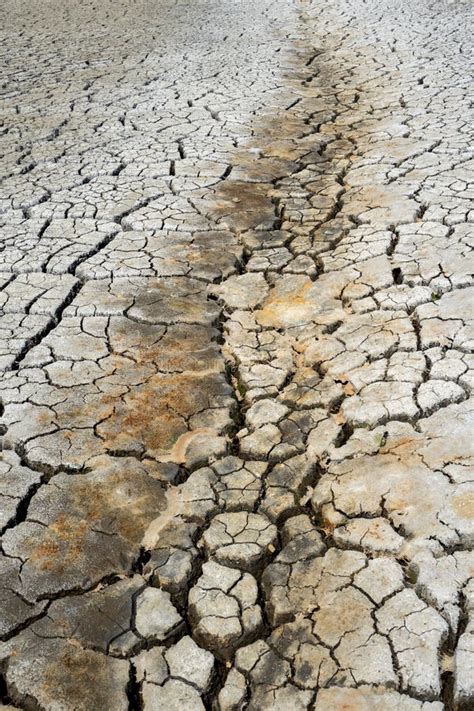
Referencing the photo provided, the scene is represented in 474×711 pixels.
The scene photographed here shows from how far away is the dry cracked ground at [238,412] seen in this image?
5.49 feet

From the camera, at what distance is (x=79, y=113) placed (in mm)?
5449

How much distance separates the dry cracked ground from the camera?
1.67 metres

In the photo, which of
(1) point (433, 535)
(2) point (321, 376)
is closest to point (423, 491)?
(1) point (433, 535)

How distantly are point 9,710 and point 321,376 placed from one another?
1.41 metres

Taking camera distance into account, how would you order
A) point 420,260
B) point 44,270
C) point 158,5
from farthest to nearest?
point 158,5 < point 44,270 < point 420,260

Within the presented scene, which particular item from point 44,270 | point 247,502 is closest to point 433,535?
point 247,502

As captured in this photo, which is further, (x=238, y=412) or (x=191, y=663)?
(x=238, y=412)

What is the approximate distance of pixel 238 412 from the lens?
2486mm

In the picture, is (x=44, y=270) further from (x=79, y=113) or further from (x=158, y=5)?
(x=158, y=5)

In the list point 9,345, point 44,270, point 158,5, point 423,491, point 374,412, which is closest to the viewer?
point 423,491

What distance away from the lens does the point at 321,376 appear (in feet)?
8.45

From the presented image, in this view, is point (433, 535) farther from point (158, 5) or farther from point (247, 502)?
point (158, 5)

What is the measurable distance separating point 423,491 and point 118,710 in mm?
922

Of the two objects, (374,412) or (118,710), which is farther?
(374,412)
